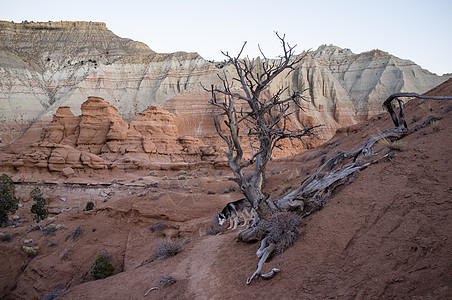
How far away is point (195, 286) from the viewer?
17.3ft

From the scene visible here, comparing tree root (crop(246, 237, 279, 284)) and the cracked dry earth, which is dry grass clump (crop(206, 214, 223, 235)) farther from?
tree root (crop(246, 237, 279, 284))

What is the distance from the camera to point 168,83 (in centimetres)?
5762

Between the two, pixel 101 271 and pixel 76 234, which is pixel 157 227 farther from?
pixel 76 234

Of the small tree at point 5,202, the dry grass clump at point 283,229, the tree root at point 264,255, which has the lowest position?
the small tree at point 5,202

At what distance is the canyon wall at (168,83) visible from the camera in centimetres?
4881

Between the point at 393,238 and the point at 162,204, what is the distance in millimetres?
10047

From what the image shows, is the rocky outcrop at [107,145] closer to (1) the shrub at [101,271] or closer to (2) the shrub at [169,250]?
(1) the shrub at [101,271]

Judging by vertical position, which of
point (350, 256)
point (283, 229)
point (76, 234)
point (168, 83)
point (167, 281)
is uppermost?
point (168, 83)

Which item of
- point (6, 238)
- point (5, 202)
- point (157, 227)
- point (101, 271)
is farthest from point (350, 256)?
point (5, 202)

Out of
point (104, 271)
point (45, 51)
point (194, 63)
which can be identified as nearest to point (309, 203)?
point (104, 271)

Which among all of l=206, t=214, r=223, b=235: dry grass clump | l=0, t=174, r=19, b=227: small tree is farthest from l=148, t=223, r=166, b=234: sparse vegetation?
l=0, t=174, r=19, b=227: small tree

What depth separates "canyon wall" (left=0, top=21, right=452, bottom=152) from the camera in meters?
48.8

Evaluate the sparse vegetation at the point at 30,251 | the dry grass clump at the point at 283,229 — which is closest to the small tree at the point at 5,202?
the sparse vegetation at the point at 30,251

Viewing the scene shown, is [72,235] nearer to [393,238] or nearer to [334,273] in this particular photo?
[334,273]
